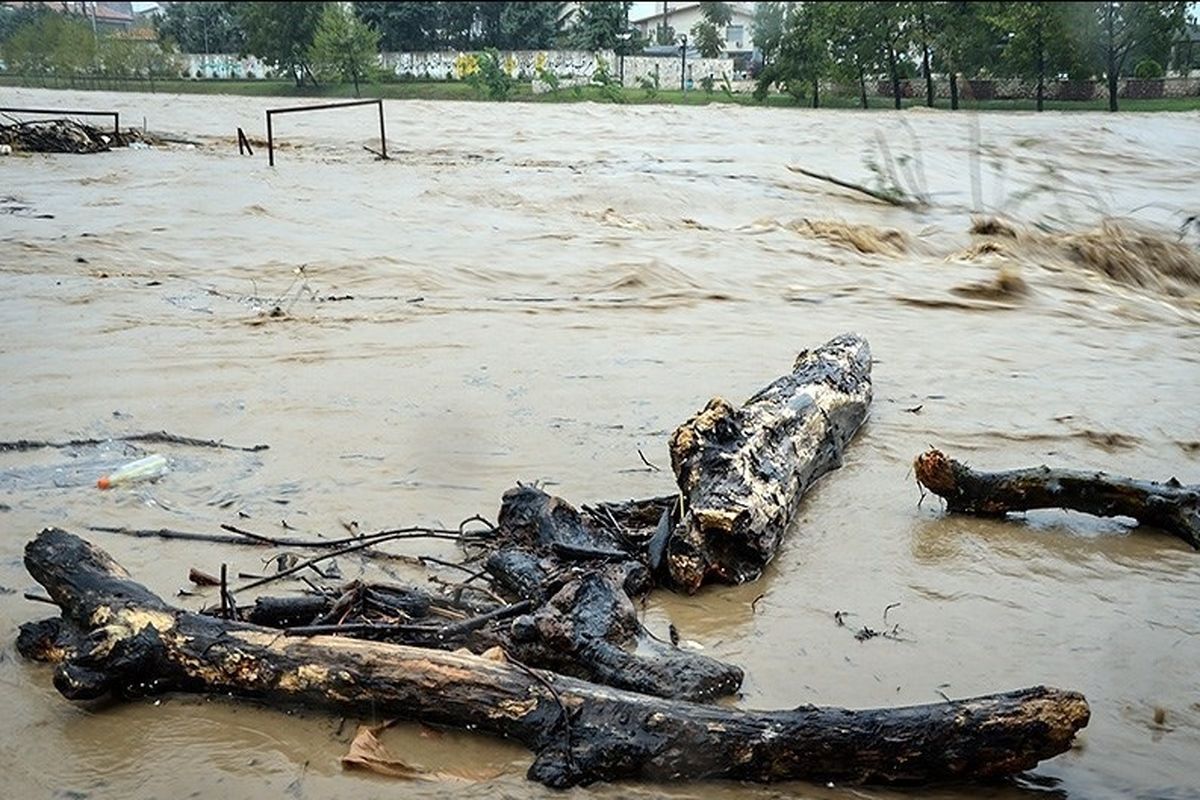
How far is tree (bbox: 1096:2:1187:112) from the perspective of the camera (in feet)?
22.0

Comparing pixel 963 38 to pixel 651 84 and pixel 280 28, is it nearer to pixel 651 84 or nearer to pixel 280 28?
pixel 280 28

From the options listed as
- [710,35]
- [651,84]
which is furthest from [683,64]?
[710,35]

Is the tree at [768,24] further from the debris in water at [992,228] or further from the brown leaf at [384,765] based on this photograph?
the brown leaf at [384,765]

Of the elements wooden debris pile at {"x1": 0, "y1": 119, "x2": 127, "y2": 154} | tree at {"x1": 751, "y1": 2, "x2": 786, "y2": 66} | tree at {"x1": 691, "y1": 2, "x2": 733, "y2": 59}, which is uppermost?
tree at {"x1": 691, "y1": 2, "x2": 733, "y2": 59}

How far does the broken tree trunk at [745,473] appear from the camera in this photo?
3.76m

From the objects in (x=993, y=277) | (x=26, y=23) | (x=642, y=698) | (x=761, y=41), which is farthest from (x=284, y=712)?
(x=26, y=23)

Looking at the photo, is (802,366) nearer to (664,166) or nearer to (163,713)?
(163,713)

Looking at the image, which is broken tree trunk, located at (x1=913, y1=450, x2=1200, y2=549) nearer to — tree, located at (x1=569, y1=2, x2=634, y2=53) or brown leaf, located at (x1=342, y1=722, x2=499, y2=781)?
brown leaf, located at (x1=342, y1=722, x2=499, y2=781)

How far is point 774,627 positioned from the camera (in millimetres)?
3516

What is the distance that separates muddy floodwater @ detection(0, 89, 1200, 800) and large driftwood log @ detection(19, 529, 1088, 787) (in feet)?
0.19

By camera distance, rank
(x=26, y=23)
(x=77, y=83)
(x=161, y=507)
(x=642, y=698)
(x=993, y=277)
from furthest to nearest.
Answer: (x=77, y=83), (x=26, y=23), (x=993, y=277), (x=161, y=507), (x=642, y=698)

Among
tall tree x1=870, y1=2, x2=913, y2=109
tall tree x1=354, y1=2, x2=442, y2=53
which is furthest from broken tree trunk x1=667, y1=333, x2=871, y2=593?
tall tree x1=354, y1=2, x2=442, y2=53

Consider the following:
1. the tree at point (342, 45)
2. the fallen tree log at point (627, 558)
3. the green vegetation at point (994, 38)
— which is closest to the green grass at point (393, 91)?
the tree at point (342, 45)

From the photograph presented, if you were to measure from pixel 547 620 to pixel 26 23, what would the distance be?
38.6 meters
